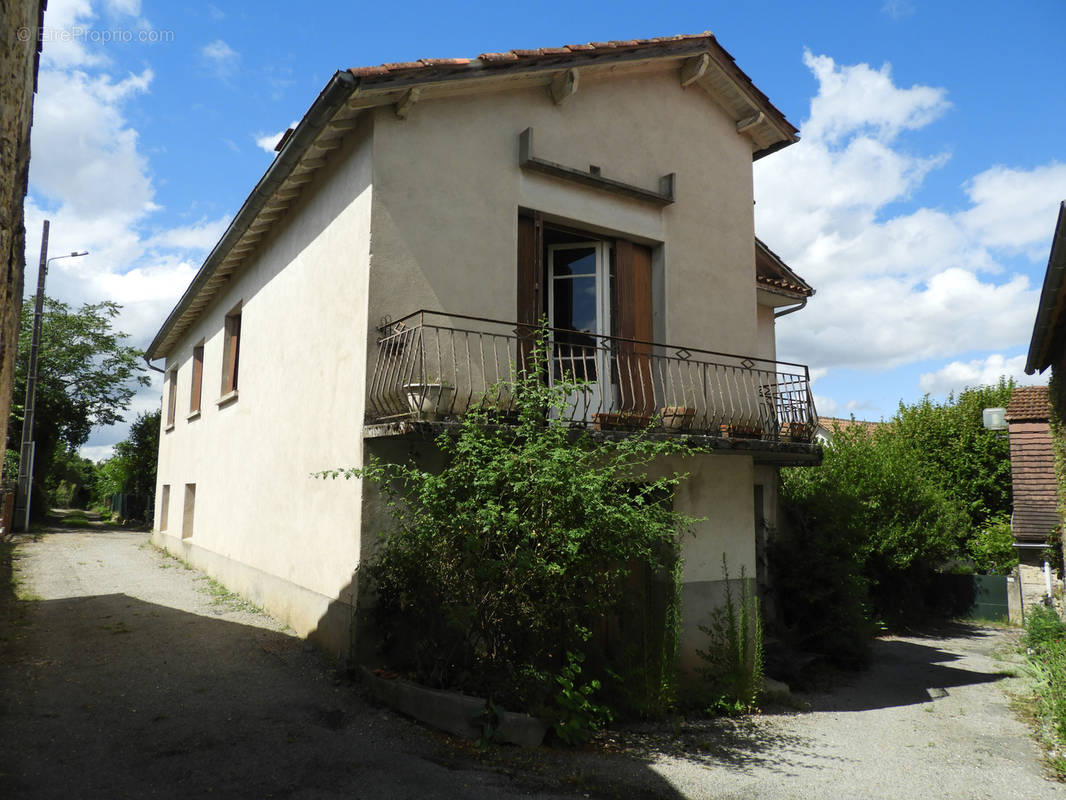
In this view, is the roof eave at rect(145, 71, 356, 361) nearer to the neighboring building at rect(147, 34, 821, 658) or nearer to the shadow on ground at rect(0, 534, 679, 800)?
the neighboring building at rect(147, 34, 821, 658)

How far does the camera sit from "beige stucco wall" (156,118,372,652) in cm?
727

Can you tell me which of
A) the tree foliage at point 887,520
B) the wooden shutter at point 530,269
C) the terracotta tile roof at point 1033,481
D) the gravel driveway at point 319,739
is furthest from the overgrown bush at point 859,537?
the wooden shutter at point 530,269

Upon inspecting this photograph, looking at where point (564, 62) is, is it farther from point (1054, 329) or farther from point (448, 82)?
point (1054, 329)

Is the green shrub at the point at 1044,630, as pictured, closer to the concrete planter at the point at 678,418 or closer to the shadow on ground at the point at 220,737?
the concrete planter at the point at 678,418

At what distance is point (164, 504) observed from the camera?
16.5 metres

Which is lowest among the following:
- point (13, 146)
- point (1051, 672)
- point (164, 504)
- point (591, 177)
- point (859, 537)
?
point (1051, 672)

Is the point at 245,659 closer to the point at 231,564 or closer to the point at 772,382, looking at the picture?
the point at 231,564

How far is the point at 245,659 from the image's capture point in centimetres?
738

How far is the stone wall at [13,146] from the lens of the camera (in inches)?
113

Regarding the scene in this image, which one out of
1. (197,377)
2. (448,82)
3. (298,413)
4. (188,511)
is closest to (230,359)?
(197,377)

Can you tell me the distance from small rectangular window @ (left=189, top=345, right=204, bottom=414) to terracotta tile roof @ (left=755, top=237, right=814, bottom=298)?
34.5ft

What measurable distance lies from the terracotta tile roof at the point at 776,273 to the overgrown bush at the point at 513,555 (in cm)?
719

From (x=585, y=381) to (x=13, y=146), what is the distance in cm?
442

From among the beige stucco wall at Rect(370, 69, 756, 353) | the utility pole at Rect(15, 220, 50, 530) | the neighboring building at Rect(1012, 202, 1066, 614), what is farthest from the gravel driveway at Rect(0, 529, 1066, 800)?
the utility pole at Rect(15, 220, 50, 530)
